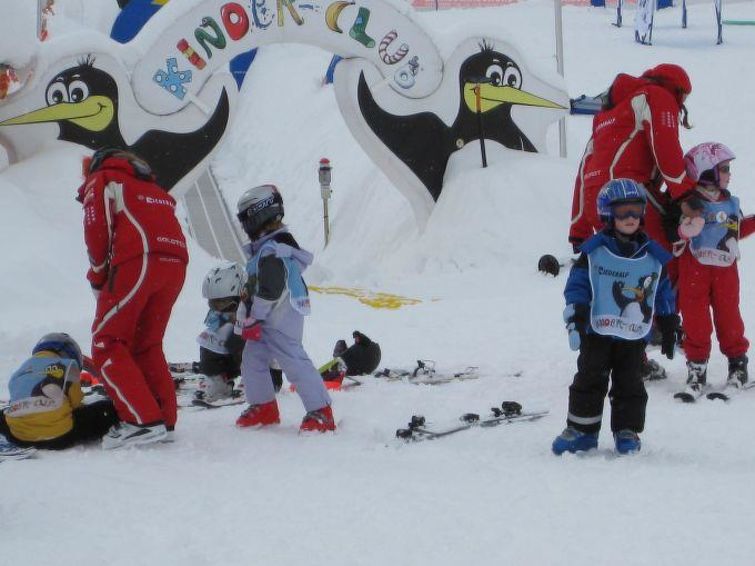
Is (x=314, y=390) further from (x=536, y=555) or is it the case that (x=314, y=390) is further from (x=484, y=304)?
(x=484, y=304)

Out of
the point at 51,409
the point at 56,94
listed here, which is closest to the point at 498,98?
Answer: the point at 56,94

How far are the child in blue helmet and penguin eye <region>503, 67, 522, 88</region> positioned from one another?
368 inches

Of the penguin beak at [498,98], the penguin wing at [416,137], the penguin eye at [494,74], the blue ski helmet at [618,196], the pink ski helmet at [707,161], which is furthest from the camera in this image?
the penguin eye at [494,74]

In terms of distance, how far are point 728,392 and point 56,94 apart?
27.2 feet

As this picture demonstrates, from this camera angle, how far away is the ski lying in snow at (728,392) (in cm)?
520

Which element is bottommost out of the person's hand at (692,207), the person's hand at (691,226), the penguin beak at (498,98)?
the person's hand at (691,226)

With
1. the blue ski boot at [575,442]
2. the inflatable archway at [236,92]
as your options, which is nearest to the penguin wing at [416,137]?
the inflatable archway at [236,92]

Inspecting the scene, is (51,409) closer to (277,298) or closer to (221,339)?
(277,298)

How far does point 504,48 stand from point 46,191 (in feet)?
21.1

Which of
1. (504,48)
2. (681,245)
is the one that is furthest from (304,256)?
(504,48)

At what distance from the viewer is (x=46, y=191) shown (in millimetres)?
10359

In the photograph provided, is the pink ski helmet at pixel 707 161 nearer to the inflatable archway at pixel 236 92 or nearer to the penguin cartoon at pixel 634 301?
the penguin cartoon at pixel 634 301

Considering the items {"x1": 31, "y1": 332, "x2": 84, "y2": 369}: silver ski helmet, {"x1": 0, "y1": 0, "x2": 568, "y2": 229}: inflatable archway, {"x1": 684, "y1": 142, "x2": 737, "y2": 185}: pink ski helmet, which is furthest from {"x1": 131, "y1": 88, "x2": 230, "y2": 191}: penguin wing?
{"x1": 684, "y1": 142, "x2": 737, "y2": 185}: pink ski helmet

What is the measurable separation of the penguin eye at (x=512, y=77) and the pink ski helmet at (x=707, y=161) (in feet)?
26.8
